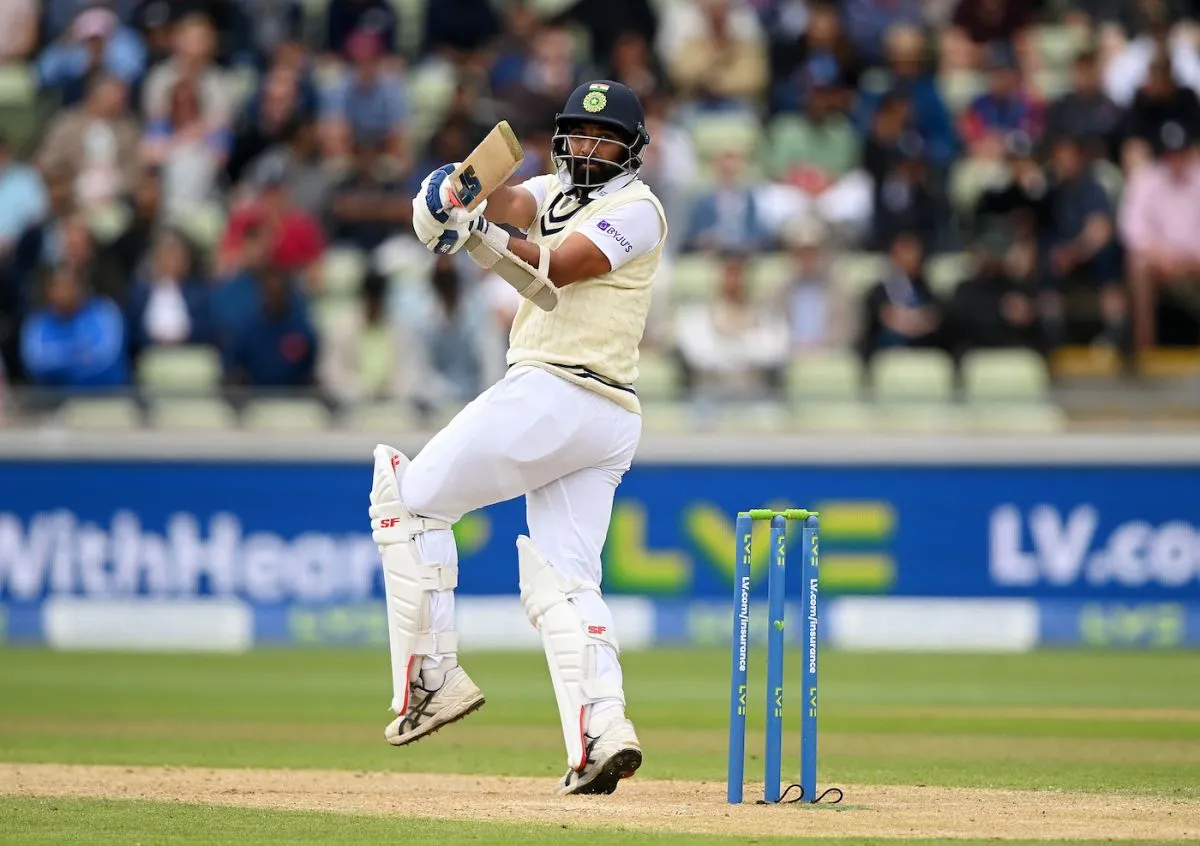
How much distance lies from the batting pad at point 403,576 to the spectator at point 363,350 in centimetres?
712

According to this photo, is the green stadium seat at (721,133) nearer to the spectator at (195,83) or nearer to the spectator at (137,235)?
the spectator at (195,83)

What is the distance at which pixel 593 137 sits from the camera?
625 centimetres

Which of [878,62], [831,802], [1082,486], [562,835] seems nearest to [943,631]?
[1082,486]

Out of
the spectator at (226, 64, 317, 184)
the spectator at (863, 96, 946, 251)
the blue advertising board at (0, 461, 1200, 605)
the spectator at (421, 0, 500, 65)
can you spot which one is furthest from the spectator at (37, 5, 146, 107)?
the spectator at (863, 96, 946, 251)

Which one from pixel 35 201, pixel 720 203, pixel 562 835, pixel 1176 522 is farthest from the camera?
pixel 35 201

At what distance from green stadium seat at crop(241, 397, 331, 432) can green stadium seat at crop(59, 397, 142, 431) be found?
0.74 metres

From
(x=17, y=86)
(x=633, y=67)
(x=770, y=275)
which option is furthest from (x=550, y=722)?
(x=17, y=86)

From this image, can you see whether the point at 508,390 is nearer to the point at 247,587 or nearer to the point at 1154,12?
the point at 247,587

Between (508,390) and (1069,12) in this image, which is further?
(1069,12)

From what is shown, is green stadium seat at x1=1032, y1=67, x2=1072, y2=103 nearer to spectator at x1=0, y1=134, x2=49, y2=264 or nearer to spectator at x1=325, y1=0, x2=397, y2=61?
spectator at x1=325, y1=0, x2=397, y2=61

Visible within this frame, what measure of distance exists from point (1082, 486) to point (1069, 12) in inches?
176

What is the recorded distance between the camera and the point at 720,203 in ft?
44.8

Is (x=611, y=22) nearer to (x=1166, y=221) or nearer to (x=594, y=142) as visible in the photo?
(x=1166, y=221)

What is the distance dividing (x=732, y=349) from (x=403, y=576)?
6.98 m
